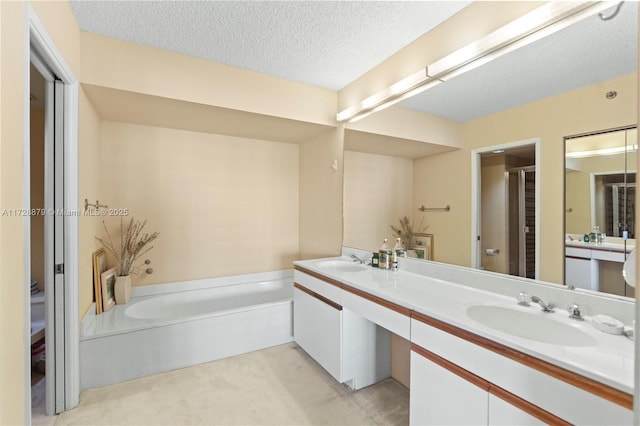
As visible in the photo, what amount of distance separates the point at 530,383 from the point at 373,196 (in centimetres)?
168

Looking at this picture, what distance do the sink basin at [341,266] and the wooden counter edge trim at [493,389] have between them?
110cm

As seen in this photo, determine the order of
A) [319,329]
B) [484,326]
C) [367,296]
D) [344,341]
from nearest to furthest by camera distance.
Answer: [484,326], [367,296], [344,341], [319,329]

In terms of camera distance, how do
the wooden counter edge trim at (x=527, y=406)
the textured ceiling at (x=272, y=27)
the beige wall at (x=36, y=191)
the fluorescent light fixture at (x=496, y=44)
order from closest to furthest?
1. the wooden counter edge trim at (x=527, y=406)
2. the fluorescent light fixture at (x=496, y=44)
3. the textured ceiling at (x=272, y=27)
4. the beige wall at (x=36, y=191)

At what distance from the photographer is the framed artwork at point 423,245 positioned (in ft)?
6.40

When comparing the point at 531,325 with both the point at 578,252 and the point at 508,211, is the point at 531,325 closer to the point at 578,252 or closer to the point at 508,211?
the point at 578,252

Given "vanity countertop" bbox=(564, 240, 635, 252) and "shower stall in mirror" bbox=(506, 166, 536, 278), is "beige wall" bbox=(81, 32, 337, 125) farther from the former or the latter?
"vanity countertop" bbox=(564, 240, 635, 252)

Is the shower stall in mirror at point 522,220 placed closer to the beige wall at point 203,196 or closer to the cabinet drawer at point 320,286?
the cabinet drawer at point 320,286

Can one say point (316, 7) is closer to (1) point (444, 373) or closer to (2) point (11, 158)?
(2) point (11, 158)

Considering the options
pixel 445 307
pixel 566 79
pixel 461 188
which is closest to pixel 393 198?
pixel 461 188

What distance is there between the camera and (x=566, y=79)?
1.27 meters

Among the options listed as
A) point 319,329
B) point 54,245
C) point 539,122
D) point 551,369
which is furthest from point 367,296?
point 54,245

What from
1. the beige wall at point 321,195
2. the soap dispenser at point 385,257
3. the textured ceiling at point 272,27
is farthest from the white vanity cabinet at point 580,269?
the beige wall at point 321,195

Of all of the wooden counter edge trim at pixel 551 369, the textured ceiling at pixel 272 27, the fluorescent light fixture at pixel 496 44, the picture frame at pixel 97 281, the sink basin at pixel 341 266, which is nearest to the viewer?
the wooden counter edge trim at pixel 551 369

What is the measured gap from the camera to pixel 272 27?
1849 mm
